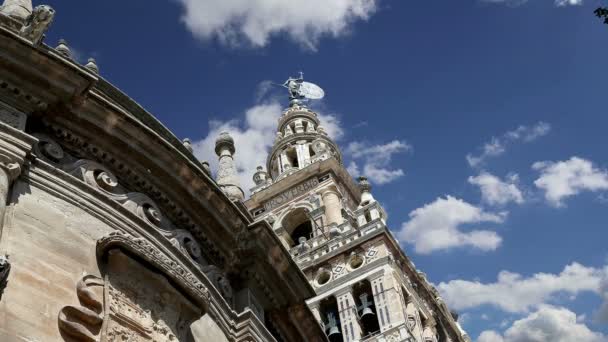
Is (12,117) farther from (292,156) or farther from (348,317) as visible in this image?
(292,156)

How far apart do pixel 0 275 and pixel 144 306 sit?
2.26 metres

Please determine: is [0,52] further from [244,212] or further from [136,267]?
[244,212]

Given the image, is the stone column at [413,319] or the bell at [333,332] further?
the bell at [333,332]

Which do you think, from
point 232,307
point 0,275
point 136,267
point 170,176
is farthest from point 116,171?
point 0,275

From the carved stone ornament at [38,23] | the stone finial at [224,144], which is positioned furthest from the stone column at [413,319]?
the carved stone ornament at [38,23]

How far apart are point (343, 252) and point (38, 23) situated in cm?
2675

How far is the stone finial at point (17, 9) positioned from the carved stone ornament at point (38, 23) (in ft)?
0.88

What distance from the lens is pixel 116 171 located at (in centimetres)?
1185

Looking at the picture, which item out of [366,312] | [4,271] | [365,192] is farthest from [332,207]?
[4,271]

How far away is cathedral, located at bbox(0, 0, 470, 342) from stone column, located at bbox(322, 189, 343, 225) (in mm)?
25610

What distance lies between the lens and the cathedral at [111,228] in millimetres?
9625

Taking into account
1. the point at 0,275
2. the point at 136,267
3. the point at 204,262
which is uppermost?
the point at 204,262

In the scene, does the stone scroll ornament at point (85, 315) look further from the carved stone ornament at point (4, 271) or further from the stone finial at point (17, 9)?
the stone finial at point (17, 9)

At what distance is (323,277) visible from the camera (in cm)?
3700
